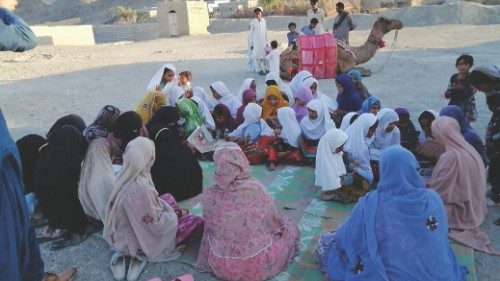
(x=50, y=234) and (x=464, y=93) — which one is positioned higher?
(x=464, y=93)

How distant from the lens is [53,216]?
3.78 meters

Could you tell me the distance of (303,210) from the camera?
410 centimetres

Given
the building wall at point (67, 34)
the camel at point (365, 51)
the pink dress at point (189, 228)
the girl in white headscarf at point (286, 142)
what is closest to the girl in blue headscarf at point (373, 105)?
the girl in white headscarf at point (286, 142)

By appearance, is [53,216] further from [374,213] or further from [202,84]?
[202,84]

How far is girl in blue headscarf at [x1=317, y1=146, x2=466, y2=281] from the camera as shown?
8.25 feet

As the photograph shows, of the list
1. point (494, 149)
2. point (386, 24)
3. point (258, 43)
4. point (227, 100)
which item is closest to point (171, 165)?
point (227, 100)

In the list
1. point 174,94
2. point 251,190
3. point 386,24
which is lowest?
point 251,190

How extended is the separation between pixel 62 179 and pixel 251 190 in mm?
1690

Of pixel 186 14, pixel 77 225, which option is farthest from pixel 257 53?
pixel 186 14

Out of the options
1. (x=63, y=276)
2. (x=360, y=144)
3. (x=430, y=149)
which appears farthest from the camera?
(x=430, y=149)

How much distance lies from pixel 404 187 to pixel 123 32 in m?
25.4

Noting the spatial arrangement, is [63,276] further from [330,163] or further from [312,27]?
[312,27]

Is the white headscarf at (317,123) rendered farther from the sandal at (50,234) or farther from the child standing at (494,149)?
the sandal at (50,234)

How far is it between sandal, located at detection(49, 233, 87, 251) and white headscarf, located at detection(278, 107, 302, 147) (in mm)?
2619
